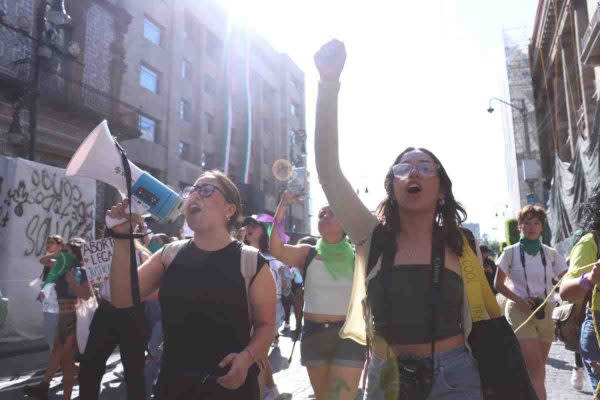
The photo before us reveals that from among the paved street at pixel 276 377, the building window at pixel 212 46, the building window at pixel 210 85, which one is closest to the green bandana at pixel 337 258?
the paved street at pixel 276 377

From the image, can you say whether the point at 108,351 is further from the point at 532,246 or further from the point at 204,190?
the point at 532,246

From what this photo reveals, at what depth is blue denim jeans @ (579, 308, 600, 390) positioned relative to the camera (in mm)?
3488

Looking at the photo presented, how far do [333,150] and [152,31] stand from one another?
2550 centimetres

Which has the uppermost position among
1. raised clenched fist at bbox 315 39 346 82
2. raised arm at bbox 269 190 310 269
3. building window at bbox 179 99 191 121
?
building window at bbox 179 99 191 121

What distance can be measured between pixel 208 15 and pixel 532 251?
30.0 meters

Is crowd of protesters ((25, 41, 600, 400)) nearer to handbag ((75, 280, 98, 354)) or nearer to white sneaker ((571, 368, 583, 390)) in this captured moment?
handbag ((75, 280, 98, 354))

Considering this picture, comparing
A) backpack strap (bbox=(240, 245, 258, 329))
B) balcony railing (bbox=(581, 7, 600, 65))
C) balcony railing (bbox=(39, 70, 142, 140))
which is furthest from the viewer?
balcony railing (bbox=(39, 70, 142, 140))

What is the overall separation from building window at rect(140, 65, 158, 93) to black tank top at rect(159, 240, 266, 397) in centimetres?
2285

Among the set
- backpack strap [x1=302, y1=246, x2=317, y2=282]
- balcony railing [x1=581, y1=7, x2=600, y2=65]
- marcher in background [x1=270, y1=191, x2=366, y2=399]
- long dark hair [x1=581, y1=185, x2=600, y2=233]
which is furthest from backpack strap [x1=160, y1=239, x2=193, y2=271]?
balcony railing [x1=581, y1=7, x2=600, y2=65]

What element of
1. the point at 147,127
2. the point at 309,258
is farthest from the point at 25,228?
the point at 147,127

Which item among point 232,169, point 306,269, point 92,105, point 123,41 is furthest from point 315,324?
point 232,169

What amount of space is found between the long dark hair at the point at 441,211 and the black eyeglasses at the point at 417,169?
0.26 feet

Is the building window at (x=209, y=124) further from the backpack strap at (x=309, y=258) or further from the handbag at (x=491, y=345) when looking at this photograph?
the handbag at (x=491, y=345)

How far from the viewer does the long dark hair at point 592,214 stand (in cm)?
351
